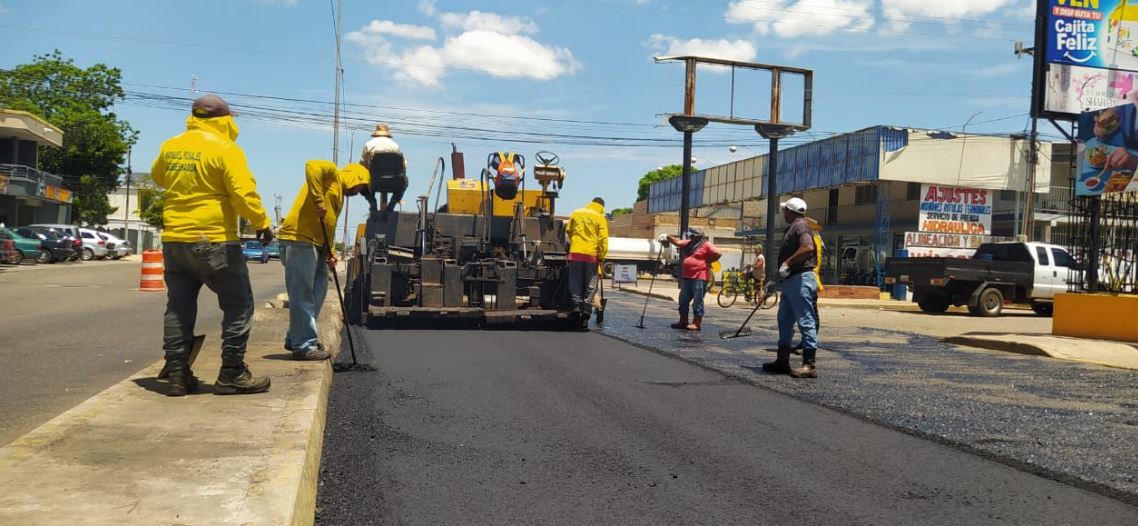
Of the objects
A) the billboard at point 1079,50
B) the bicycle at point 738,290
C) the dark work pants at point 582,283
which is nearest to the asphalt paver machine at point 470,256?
the dark work pants at point 582,283

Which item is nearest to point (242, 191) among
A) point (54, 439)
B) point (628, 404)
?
point (54, 439)

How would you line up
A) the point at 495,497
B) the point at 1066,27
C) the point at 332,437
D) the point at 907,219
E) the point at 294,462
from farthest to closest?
the point at 907,219 → the point at 1066,27 → the point at 332,437 → the point at 495,497 → the point at 294,462

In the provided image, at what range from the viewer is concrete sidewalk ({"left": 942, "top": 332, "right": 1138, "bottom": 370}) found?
10.1 metres

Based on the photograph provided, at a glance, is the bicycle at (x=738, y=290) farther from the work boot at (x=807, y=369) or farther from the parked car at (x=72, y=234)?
the parked car at (x=72, y=234)

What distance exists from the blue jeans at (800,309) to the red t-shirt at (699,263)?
439cm

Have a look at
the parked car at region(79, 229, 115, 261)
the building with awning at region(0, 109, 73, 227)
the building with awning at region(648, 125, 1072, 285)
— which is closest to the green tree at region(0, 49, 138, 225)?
the building with awning at region(0, 109, 73, 227)

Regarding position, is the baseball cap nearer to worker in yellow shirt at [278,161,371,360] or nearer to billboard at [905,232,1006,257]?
worker in yellow shirt at [278,161,371,360]

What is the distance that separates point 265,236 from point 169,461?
2.08m

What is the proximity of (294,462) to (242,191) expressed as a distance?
2088 mm

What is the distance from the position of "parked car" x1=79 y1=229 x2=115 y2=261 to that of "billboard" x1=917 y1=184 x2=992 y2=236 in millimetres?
35237

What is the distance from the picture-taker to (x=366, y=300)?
11586mm

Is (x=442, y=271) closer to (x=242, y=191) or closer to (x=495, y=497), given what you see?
(x=242, y=191)

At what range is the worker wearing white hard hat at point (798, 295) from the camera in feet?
25.3

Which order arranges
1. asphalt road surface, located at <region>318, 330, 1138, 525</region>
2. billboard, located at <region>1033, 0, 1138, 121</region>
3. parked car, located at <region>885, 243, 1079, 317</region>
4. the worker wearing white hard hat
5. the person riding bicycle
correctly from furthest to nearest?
the person riding bicycle → parked car, located at <region>885, 243, 1079, 317</region> → billboard, located at <region>1033, 0, 1138, 121</region> → the worker wearing white hard hat → asphalt road surface, located at <region>318, 330, 1138, 525</region>
